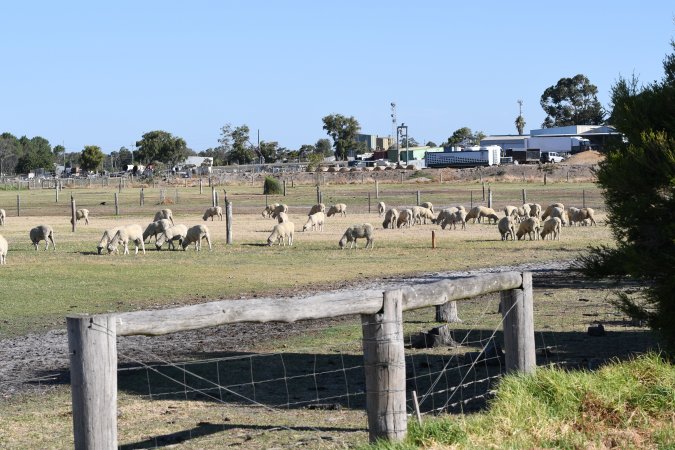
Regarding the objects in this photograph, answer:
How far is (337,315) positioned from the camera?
28.8 feet

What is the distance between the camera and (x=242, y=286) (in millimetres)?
27156

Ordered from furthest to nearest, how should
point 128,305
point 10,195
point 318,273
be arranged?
point 10,195 → point 318,273 → point 128,305

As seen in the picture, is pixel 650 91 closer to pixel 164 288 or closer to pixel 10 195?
pixel 164 288

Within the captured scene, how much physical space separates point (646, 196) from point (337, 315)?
16.9 ft

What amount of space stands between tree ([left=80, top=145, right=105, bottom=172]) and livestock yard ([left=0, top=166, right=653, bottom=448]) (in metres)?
120

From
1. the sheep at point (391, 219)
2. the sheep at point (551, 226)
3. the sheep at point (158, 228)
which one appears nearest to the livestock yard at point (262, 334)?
the sheep at point (551, 226)

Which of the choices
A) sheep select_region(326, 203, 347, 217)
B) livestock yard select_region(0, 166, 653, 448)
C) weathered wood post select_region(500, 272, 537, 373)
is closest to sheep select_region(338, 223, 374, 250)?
livestock yard select_region(0, 166, 653, 448)

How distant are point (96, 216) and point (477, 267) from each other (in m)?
37.5

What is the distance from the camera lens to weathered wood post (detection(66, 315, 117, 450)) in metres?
7.18

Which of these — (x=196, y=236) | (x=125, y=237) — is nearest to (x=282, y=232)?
(x=196, y=236)

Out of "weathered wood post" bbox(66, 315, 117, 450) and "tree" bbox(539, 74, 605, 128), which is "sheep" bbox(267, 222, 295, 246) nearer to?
"weathered wood post" bbox(66, 315, 117, 450)

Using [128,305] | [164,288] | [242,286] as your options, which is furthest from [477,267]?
[128,305]

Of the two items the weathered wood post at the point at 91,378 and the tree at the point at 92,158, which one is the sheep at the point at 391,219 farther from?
the tree at the point at 92,158

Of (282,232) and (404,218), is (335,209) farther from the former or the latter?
(282,232)
